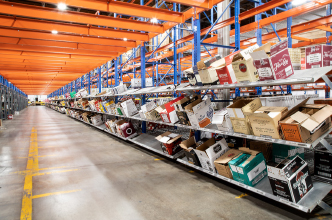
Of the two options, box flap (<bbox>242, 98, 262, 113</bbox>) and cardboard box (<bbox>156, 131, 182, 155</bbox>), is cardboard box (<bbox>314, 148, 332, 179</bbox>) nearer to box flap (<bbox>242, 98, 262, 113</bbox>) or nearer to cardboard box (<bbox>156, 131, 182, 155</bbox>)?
box flap (<bbox>242, 98, 262, 113</bbox>)

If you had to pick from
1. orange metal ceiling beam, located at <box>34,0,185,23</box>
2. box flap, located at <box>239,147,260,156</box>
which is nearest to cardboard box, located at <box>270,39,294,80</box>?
box flap, located at <box>239,147,260,156</box>

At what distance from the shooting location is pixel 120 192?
367cm

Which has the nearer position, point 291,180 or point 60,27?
point 291,180

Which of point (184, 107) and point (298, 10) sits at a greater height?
point (298, 10)

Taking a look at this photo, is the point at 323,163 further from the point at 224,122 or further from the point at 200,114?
the point at 200,114

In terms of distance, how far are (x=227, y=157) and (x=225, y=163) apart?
0.16 m

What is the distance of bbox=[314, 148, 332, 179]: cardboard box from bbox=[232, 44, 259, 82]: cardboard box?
1.31 m

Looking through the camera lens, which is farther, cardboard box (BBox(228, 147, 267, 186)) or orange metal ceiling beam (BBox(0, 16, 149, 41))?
orange metal ceiling beam (BBox(0, 16, 149, 41))

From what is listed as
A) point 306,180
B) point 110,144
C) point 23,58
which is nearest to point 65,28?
point 110,144

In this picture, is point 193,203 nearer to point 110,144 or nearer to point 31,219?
point 31,219

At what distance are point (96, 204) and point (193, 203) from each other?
4.59 ft

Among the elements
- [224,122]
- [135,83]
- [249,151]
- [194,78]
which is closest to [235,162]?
[249,151]

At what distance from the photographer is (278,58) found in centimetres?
273

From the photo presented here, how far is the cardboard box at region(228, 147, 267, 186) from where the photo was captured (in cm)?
315
